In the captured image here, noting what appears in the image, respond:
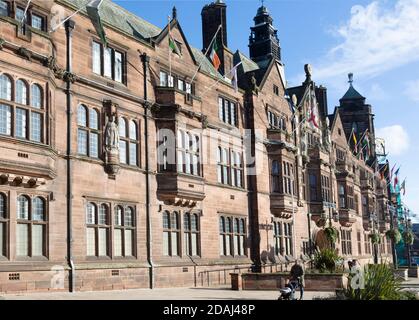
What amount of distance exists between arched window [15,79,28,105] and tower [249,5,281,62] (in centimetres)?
3635

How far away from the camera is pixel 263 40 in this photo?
57.1 metres

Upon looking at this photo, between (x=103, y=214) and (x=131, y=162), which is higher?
(x=131, y=162)

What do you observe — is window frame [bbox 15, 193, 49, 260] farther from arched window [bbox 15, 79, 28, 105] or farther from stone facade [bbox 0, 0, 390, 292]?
arched window [bbox 15, 79, 28, 105]

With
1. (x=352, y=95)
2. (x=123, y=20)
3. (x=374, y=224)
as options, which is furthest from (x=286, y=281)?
(x=352, y=95)

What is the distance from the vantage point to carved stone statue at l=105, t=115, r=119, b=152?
27.2 metres

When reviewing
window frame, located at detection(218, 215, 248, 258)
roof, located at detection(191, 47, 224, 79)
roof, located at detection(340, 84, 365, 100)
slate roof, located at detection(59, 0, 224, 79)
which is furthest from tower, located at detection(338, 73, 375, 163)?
slate roof, located at detection(59, 0, 224, 79)

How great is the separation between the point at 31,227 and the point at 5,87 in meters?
5.56

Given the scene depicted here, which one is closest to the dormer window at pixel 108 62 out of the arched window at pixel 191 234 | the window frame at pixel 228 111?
the arched window at pixel 191 234

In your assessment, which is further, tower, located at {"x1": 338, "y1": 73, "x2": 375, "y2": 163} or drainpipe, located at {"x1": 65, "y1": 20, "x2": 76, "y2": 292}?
tower, located at {"x1": 338, "y1": 73, "x2": 375, "y2": 163}

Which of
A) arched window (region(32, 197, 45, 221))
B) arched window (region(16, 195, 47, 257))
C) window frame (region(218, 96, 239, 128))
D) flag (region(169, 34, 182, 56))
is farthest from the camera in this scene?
window frame (region(218, 96, 239, 128))

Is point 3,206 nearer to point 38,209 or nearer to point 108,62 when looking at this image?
point 38,209

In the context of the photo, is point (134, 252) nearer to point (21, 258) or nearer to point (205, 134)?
point (21, 258)

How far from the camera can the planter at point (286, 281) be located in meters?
27.9

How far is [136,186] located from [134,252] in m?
3.31
